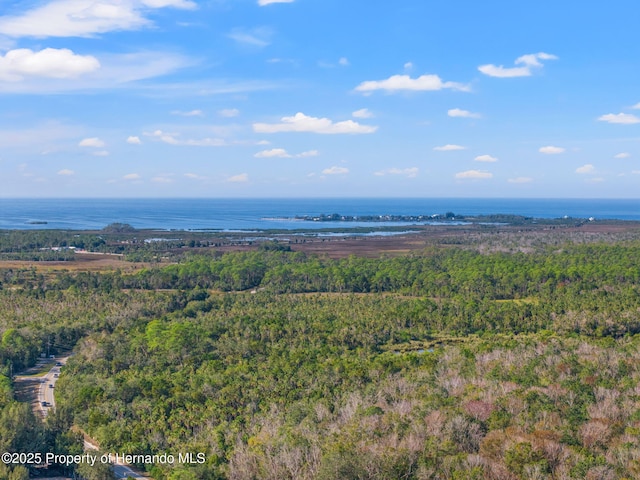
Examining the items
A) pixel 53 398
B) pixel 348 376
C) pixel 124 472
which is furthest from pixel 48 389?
pixel 348 376

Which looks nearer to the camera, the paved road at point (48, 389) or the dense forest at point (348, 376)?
the dense forest at point (348, 376)

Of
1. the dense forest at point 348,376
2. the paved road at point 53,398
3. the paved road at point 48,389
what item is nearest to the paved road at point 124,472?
the paved road at point 53,398

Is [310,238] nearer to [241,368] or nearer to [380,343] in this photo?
[380,343]

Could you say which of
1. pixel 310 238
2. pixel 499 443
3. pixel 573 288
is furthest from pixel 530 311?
pixel 310 238

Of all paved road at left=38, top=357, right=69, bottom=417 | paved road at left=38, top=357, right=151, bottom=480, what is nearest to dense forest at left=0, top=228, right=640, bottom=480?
paved road at left=38, top=357, right=151, bottom=480

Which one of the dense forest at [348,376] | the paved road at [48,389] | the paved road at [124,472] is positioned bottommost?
the paved road at [124,472]

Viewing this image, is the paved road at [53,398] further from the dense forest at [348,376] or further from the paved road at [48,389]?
the dense forest at [348,376]

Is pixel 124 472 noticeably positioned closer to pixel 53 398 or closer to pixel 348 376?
pixel 53 398

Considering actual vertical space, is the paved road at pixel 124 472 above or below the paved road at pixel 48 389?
below

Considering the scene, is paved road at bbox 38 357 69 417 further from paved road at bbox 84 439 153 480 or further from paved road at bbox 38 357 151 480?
paved road at bbox 84 439 153 480
